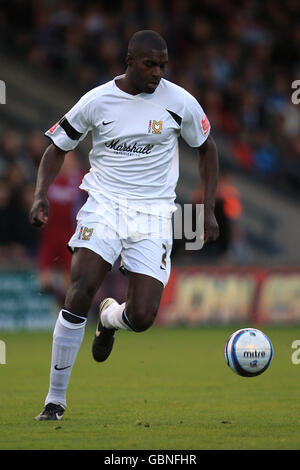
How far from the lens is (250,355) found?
7.55 meters

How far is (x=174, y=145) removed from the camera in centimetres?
779

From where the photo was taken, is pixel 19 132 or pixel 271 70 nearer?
pixel 19 132

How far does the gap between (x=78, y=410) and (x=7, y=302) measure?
309 inches

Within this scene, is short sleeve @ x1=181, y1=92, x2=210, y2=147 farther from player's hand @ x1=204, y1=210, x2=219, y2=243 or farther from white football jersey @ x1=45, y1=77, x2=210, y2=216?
player's hand @ x1=204, y1=210, x2=219, y2=243

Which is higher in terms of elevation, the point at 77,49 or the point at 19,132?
the point at 77,49

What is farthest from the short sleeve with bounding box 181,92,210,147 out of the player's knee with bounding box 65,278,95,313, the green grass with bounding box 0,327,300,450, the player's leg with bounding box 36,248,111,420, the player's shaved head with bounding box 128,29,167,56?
the green grass with bounding box 0,327,300,450

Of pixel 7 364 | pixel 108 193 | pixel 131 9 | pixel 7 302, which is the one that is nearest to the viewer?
pixel 108 193

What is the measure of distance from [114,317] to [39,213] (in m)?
1.20

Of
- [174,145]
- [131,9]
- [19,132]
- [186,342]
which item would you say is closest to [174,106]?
[174,145]

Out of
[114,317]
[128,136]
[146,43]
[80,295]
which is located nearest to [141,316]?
[114,317]

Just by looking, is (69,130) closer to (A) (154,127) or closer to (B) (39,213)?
(A) (154,127)

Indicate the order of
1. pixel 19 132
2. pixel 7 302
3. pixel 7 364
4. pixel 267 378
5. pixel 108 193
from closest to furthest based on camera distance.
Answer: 1. pixel 108 193
2. pixel 267 378
3. pixel 7 364
4. pixel 7 302
5. pixel 19 132

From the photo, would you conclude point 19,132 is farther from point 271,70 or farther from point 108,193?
point 108,193

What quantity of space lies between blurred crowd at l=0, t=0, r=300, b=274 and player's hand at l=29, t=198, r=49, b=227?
1136 cm
